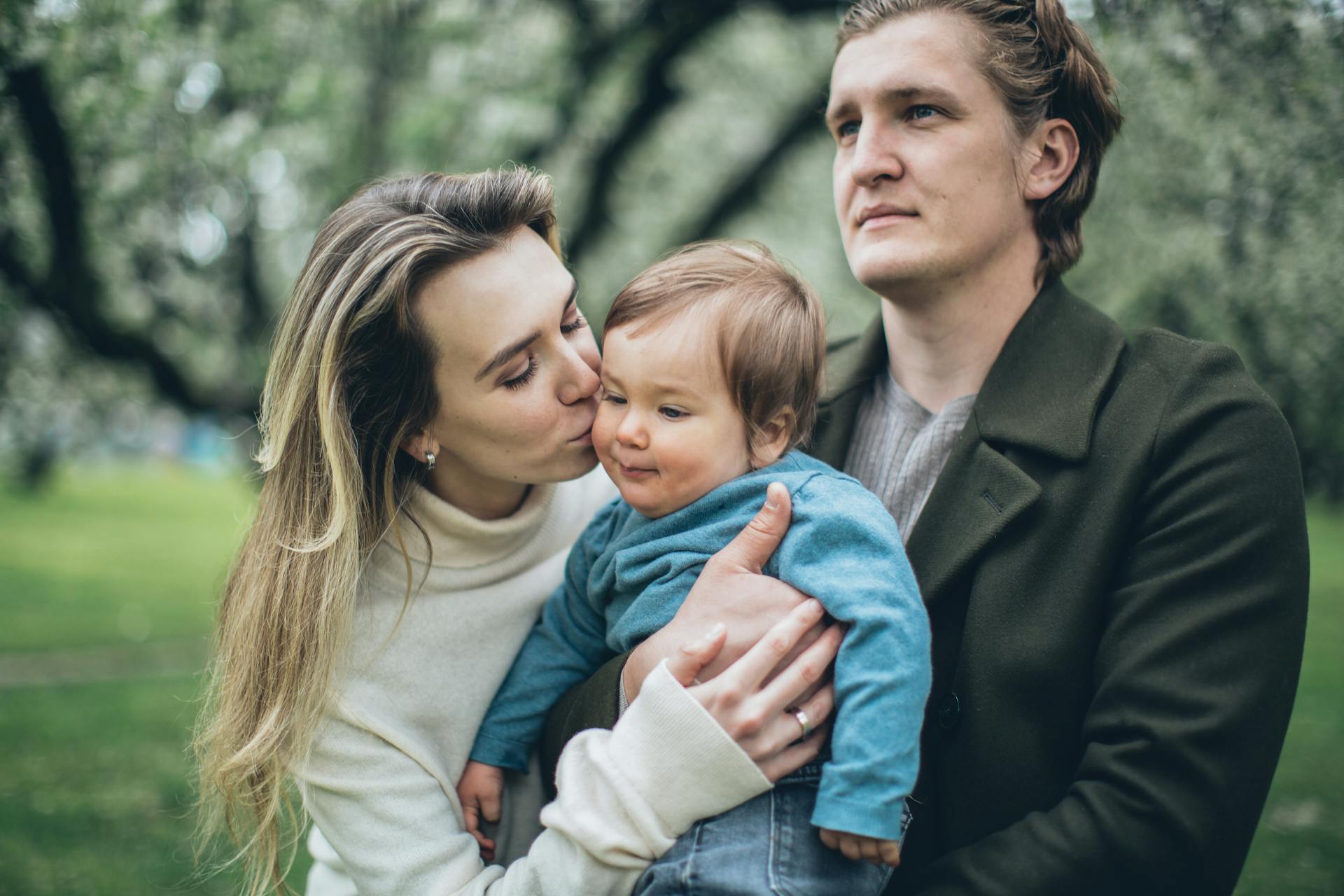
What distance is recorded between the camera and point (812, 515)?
2059 millimetres

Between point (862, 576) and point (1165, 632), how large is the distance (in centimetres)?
59

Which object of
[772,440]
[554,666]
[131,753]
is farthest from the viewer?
[131,753]

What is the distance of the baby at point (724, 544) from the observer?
1.87 m

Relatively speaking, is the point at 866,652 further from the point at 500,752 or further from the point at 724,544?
the point at 500,752

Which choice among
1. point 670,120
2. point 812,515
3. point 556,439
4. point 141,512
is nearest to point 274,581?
point 556,439

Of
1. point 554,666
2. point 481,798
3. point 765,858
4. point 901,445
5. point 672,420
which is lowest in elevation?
point 481,798

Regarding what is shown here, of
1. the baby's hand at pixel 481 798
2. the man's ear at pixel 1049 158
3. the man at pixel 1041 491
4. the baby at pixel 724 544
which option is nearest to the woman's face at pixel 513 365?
the baby at pixel 724 544

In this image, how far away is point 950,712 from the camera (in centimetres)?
214

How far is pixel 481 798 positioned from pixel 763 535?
0.99m

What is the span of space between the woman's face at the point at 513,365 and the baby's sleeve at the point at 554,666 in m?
0.22

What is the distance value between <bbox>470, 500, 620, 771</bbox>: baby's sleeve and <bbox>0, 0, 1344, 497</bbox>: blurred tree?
2713mm

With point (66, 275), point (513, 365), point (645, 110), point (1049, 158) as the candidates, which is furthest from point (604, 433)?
point (645, 110)

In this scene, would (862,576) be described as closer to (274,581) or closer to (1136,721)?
(1136,721)

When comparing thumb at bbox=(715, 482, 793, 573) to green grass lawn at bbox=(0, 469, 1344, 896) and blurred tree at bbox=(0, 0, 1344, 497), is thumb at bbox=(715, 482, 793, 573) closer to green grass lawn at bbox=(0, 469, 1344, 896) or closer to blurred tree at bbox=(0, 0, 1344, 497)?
green grass lawn at bbox=(0, 469, 1344, 896)
